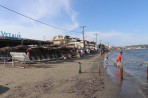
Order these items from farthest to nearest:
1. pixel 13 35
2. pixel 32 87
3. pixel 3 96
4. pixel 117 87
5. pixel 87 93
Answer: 1. pixel 13 35
2. pixel 117 87
3. pixel 32 87
4. pixel 87 93
5. pixel 3 96

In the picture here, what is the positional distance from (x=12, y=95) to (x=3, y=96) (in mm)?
403

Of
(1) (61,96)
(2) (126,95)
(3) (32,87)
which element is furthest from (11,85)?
(2) (126,95)

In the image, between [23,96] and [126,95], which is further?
[126,95]

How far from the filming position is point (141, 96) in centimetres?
1267

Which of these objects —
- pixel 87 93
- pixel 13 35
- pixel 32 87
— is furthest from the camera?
pixel 13 35

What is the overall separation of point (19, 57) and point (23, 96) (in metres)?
15.3

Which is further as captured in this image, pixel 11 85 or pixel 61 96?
pixel 11 85

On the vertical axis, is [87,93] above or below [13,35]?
below

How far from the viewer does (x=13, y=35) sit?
1916 inches

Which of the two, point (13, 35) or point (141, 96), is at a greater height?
point (13, 35)

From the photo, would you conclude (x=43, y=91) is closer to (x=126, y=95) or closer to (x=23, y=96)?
(x=23, y=96)

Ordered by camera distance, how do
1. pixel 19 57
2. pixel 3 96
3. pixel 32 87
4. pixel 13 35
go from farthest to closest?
pixel 13 35
pixel 19 57
pixel 32 87
pixel 3 96

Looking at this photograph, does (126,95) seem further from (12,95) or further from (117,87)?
(12,95)

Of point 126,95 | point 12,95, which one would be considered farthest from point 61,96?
point 126,95
